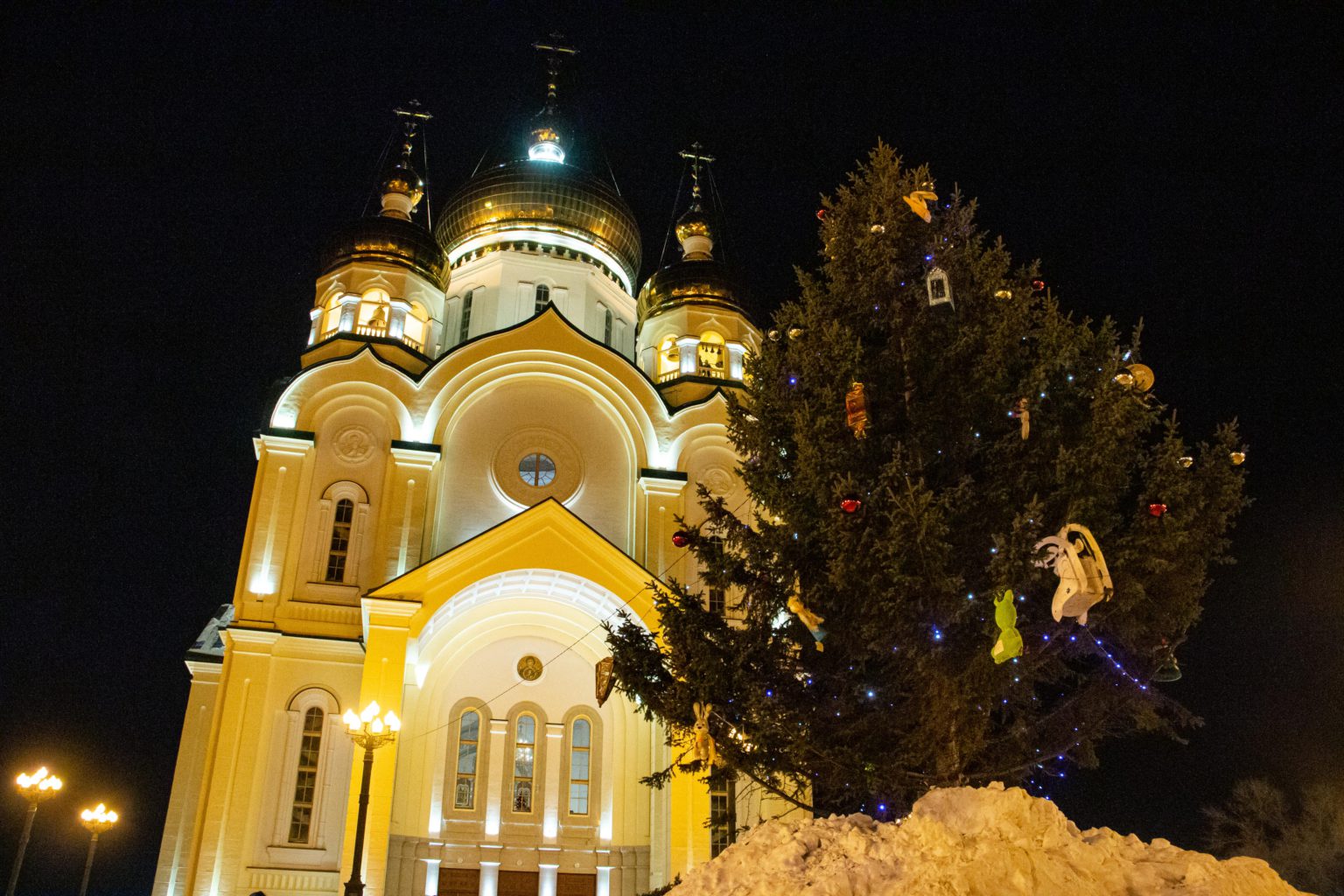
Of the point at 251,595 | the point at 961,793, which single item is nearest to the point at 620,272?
the point at 251,595

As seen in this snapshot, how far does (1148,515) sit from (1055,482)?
0.79 m

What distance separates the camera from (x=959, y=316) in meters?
10.6

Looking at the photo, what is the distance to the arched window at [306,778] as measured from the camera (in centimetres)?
1708

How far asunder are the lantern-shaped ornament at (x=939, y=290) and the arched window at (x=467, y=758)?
36.8 feet

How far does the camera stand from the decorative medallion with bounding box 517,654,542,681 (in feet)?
61.0

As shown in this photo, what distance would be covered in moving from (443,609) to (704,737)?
797 centimetres

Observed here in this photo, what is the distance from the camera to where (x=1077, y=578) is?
821 centimetres

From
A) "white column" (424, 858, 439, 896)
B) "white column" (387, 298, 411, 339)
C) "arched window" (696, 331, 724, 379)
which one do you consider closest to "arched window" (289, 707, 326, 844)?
"white column" (424, 858, 439, 896)

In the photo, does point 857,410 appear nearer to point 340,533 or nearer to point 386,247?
point 340,533

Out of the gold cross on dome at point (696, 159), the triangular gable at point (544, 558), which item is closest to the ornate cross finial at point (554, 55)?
the gold cross on dome at point (696, 159)

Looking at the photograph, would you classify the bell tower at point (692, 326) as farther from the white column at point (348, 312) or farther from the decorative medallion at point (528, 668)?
the decorative medallion at point (528, 668)

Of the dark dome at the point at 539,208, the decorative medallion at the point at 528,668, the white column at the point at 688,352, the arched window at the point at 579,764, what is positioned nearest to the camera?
the arched window at the point at 579,764

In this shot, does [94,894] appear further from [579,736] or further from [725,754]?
[725,754]

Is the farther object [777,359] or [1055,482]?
[777,359]
